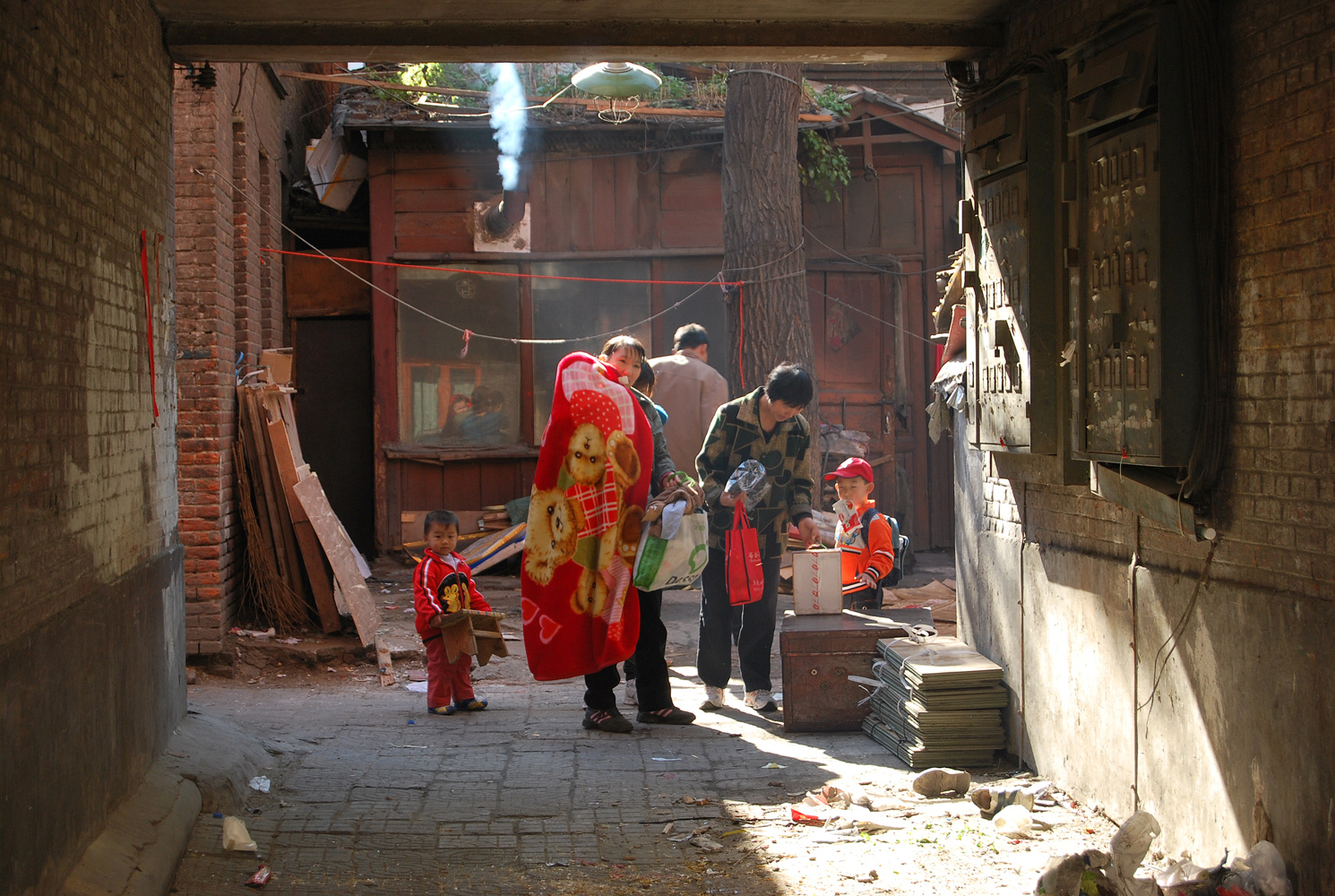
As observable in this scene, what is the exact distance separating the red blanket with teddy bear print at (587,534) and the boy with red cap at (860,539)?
79.2 inches

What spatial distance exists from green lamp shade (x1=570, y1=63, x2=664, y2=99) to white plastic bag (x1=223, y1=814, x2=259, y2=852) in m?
6.65

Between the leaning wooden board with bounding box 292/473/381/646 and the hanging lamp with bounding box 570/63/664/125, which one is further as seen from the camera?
the hanging lamp with bounding box 570/63/664/125

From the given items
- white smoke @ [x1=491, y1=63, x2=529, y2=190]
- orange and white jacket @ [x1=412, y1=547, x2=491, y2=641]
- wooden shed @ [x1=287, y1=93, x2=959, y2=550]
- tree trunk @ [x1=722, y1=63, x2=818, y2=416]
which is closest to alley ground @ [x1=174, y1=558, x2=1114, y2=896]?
orange and white jacket @ [x1=412, y1=547, x2=491, y2=641]

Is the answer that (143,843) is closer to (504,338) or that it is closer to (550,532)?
(550,532)

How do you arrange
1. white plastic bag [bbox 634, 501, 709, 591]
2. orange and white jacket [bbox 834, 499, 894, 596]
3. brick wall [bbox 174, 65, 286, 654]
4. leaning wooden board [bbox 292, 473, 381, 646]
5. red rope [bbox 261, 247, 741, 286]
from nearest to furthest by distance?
1. white plastic bag [bbox 634, 501, 709, 591]
2. orange and white jacket [bbox 834, 499, 894, 596]
3. brick wall [bbox 174, 65, 286, 654]
4. leaning wooden board [bbox 292, 473, 381, 646]
5. red rope [bbox 261, 247, 741, 286]

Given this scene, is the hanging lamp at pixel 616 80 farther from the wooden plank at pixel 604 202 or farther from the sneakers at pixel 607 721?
the sneakers at pixel 607 721

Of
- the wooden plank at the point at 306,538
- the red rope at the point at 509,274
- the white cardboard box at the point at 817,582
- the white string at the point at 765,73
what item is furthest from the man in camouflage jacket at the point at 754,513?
the red rope at the point at 509,274

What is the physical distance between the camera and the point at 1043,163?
4582 millimetres

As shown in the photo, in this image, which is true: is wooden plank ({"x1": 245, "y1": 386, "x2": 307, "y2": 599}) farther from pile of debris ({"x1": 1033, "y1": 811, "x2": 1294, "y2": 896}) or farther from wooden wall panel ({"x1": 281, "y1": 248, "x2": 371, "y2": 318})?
pile of debris ({"x1": 1033, "y1": 811, "x2": 1294, "y2": 896})

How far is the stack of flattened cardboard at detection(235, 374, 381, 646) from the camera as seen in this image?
27.0 feet

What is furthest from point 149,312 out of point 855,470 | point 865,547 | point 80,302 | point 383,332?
point 383,332

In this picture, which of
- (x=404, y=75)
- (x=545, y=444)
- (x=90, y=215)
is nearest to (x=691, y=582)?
(x=545, y=444)

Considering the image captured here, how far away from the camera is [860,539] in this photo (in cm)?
777

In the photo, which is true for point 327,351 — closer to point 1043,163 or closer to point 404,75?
point 404,75
